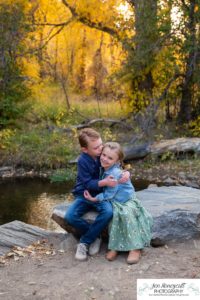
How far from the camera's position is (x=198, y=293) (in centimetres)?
331

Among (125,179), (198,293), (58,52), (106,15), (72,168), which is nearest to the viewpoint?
(198,293)

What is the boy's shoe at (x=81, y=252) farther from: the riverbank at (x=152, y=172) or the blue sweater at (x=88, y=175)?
the riverbank at (x=152, y=172)

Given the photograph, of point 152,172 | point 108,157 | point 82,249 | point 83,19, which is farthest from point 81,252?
point 83,19

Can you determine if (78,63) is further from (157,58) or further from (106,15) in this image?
(157,58)

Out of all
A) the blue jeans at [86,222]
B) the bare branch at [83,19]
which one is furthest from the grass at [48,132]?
the blue jeans at [86,222]

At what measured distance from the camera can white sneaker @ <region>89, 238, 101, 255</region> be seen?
5.19m

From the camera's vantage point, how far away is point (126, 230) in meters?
5.02

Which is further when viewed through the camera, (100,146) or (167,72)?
(167,72)

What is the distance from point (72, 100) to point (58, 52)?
176 centimetres

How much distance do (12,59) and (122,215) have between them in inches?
388

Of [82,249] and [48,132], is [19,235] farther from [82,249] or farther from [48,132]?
[48,132]

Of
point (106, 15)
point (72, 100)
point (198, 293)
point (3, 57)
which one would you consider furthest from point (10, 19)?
point (198, 293)

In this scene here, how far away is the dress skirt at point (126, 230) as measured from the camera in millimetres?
5020

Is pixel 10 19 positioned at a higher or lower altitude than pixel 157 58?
higher
